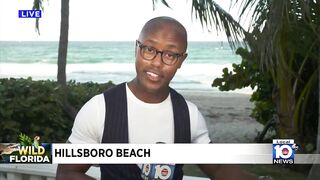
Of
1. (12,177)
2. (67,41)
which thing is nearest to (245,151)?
(67,41)

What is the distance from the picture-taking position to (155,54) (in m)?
1.02

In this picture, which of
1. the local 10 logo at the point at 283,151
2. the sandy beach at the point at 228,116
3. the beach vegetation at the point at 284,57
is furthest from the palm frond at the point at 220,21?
the local 10 logo at the point at 283,151

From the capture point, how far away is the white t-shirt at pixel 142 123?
1.00 metres

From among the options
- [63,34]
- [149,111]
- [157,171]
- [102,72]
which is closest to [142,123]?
[149,111]

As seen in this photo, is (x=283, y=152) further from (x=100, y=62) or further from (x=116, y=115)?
(x=100, y=62)

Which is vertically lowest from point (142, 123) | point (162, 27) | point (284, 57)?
point (142, 123)

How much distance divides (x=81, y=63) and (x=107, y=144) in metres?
0.63

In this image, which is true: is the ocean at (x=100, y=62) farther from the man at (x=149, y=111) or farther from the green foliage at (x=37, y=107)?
the man at (x=149, y=111)

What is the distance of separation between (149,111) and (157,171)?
0.18 m

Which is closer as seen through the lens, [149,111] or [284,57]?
[149,111]

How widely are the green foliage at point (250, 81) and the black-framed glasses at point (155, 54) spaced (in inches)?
23.2

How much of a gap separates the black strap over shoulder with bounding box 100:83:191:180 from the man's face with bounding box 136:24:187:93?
0.05 meters

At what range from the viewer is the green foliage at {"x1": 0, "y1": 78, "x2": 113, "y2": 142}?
159 centimetres

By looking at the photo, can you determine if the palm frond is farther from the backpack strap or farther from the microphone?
the microphone
